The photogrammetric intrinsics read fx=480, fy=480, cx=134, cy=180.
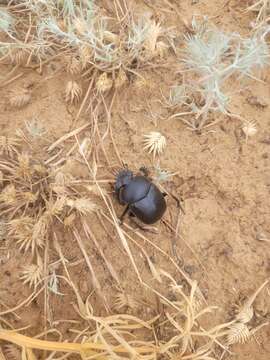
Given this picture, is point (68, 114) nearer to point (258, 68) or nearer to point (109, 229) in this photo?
point (109, 229)

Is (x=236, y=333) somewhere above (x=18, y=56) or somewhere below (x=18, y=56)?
below

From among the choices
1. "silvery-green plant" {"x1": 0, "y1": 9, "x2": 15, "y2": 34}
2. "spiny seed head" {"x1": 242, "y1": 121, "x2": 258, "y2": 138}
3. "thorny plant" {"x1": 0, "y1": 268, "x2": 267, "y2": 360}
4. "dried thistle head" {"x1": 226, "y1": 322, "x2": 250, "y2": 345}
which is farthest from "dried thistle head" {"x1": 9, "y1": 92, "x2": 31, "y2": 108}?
"dried thistle head" {"x1": 226, "y1": 322, "x2": 250, "y2": 345}

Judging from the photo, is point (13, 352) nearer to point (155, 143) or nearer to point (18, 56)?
point (155, 143)

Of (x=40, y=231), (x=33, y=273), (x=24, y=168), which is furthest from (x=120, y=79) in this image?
(x=33, y=273)

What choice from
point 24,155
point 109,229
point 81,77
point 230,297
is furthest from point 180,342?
point 81,77

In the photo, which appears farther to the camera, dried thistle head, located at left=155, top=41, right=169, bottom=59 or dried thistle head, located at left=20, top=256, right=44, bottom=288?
dried thistle head, located at left=155, top=41, right=169, bottom=59

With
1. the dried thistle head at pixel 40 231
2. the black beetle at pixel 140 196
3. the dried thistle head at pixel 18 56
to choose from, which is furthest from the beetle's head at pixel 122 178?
the dried thistle head at pixel 18 56

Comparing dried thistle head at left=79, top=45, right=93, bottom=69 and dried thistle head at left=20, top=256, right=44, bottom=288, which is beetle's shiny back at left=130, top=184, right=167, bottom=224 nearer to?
dried thistle head at left=20, top=256, right=44, bottom=288
